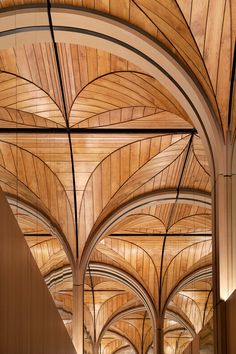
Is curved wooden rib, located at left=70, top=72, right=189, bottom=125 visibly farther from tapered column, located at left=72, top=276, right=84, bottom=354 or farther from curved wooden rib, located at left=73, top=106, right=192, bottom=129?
tapered column, located at left=72, top=276, right=84, bottom=354

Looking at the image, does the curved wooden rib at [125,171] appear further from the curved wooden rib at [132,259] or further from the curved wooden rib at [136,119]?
the curved wooden rib at [132,259]

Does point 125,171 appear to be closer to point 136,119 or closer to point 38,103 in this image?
point 136,119

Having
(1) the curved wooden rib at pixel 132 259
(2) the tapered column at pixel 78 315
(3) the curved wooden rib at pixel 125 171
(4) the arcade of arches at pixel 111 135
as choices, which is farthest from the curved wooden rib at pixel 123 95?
(1) the curved wooden rib at pixel 132 259

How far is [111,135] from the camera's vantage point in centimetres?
1655

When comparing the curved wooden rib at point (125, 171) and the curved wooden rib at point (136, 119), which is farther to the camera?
the curved wooden rib at point (125, 171)

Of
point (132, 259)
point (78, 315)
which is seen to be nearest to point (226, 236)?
point (78, 315)

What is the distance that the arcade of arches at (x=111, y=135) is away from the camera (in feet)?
25.5

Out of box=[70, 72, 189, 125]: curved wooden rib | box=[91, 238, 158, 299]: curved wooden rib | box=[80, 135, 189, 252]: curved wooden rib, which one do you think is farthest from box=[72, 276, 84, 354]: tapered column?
box=[70, 72, 189, 125]: curved wooden rib

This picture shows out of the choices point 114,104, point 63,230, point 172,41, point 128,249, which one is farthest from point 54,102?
point 128,249

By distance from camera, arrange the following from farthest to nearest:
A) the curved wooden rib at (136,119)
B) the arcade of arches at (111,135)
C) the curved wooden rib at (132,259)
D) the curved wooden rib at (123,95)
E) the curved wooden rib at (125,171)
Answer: the curved wooden rib at (132,259)
the curved wooden rib at (125,171)
the curved wooden rib at (136,119)
the curved wooden rib at (123,95)
the arcade of arches at (111,135)

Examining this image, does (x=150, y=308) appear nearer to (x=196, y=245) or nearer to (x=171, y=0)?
(x=196, y=245)

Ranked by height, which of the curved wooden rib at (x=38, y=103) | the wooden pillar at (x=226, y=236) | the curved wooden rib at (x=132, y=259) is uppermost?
the curved wooden rib at (x=132, y=259)

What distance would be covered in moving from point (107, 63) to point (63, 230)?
6.41m

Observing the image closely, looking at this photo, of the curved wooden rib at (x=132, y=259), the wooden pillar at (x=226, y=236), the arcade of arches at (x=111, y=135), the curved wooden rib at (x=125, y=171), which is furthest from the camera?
the curved wooden rib at (x=132, y=259)
